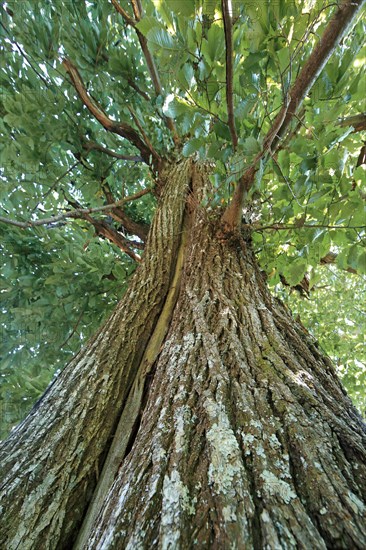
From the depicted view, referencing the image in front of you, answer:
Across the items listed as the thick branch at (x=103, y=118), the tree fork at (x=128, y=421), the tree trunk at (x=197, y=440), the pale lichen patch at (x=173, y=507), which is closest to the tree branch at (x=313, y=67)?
the tree trunk at (x=197, y=440)

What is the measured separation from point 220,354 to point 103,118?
265 cm

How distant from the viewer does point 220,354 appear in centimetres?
107

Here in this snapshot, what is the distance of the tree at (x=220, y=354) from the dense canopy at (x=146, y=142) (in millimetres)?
13

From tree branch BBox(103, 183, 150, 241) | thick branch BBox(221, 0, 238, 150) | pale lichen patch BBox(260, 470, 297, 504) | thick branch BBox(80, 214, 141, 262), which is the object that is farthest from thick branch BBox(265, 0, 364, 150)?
tree branch BBox(103, 183, 150, 241)

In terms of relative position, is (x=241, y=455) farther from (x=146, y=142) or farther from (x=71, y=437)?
(x=146, y=142)

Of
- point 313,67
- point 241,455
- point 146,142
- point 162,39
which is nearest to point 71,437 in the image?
point 241,455

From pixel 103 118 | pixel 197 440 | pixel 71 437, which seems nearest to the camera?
pixel 197 440

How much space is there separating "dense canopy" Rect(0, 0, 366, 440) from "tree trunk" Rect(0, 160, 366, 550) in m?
0.50

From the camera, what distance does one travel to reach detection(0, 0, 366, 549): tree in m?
0.60

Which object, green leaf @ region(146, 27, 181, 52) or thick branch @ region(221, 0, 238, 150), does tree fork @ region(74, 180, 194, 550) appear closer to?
thick branch @ region(221, 0, 238, 150)

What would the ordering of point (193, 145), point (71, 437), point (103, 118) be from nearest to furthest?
point (71, 437)
point (193, 145)
point (103, 118)

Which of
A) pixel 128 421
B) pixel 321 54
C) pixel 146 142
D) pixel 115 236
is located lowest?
pixel 128 421

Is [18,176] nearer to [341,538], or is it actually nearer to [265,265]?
[265,265]

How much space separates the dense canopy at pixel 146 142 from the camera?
103 centimetres
